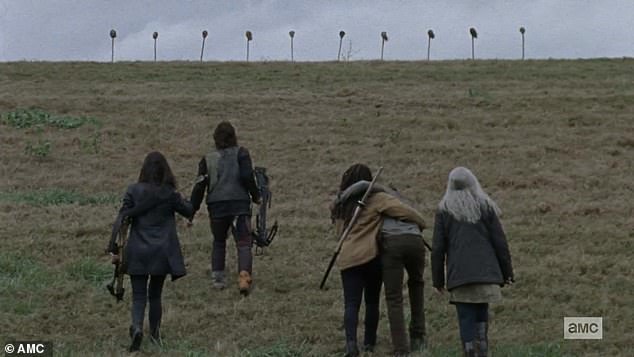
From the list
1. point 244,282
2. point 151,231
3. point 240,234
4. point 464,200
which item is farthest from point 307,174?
point 464,200

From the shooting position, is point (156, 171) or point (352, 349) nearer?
point (352, 349)

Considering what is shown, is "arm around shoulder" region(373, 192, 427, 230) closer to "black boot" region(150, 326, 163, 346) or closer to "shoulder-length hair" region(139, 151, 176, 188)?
"shoulder-length hair" region(139, 151, 176, 188)

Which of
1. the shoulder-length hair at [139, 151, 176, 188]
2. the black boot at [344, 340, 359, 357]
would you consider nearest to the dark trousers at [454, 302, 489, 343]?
the black boot at [344, 340, 359, 357]

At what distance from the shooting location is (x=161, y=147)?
57.8ft

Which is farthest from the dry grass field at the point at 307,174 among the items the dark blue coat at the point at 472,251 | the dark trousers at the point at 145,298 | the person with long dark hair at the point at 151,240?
the dark blue coat at the point at 472,251

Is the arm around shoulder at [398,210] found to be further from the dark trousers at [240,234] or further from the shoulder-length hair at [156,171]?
the dark trousers at [240,234]

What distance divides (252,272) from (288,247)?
1189mm

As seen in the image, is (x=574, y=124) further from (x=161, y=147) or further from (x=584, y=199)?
(x=161, y=147)

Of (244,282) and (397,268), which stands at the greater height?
(397,268)

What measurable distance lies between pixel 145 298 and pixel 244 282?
160cm

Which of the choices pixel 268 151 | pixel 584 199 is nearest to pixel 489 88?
pixel 268 151

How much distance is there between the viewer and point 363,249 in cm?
738

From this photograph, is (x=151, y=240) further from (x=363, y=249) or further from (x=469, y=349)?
(x=469, y=349)

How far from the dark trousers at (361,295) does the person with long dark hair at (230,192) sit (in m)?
1.77
